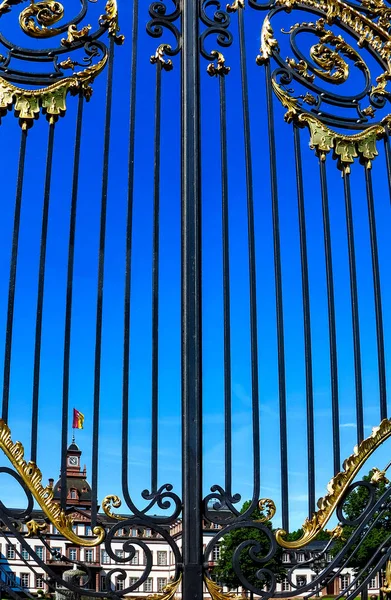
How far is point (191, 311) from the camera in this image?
430 cm

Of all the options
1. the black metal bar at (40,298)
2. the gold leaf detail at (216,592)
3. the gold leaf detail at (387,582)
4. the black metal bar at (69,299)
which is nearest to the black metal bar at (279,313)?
the gold leaf detail at (216,592)

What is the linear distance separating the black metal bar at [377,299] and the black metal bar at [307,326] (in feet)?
1.70

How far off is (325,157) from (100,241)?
5.64ft

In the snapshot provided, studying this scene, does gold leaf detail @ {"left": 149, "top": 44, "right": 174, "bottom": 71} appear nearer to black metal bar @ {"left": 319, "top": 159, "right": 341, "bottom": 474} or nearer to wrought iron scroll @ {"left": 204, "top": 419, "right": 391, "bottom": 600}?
black metal bar @ {"left": 319, "top": 159, "right": 341, "bottom": 474}

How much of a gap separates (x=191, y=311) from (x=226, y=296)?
0.27 meters

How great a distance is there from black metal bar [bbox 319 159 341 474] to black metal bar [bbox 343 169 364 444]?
5.7 inches

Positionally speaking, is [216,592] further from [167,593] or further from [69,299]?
[69,299]

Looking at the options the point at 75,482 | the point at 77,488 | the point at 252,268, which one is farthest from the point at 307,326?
the point at 75,482

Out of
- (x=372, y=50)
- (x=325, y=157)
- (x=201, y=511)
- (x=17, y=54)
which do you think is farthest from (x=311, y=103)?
(x=201, y=511)

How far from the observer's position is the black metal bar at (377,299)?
15.4 feet

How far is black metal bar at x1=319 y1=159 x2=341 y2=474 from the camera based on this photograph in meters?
4.43

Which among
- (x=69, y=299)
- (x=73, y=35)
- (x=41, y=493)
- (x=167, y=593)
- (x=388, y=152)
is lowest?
(x=167, y=593)

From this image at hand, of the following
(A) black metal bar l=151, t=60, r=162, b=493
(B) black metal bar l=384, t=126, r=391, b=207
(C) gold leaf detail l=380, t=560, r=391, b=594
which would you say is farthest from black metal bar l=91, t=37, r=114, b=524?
(B) black metal bar l=384, t=126, r=391, b=207

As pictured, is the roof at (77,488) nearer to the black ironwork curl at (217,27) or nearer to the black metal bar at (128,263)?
the black metal bar at (128,263)
